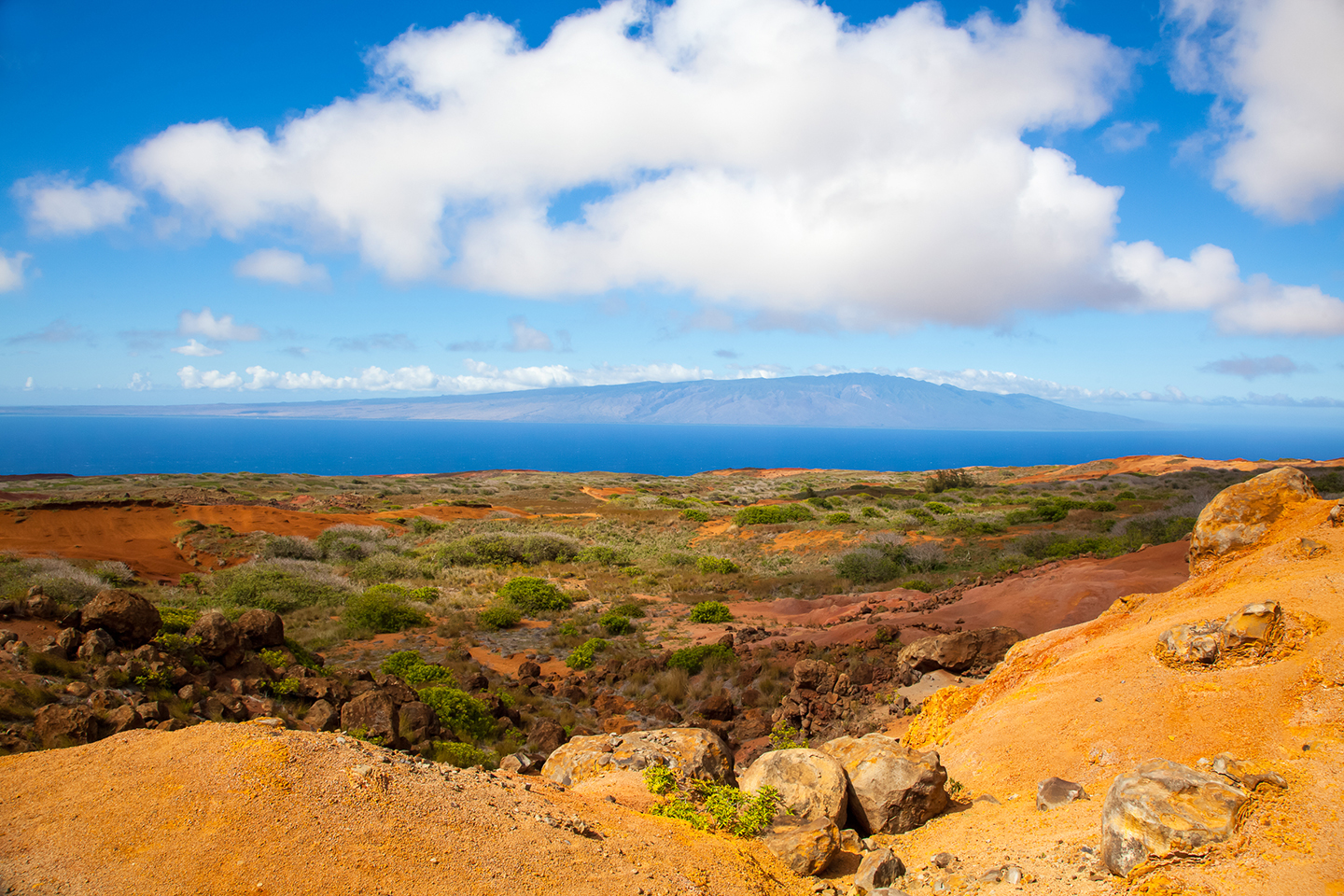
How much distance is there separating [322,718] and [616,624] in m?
9.22

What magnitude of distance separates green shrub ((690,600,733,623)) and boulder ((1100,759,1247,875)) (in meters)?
13.4

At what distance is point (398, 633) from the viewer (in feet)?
50.8

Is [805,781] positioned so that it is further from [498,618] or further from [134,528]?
[134,528]

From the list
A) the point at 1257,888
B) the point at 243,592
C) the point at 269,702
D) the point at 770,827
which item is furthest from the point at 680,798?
the point at 243,592

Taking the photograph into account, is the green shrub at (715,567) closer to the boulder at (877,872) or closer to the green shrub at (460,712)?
the green shrub at (460,712)

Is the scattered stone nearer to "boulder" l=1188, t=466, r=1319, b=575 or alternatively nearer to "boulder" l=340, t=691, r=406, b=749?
"boulder" l=340, t=691, r=406, b=749

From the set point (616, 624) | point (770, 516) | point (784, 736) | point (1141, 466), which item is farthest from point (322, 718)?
point (1141, 466)

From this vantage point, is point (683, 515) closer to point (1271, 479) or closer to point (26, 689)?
point (1271, 479)

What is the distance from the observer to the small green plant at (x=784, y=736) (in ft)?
28.5

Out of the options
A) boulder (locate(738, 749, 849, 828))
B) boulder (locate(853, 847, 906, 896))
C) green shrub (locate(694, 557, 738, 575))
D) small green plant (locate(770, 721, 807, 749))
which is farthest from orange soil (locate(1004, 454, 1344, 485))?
boulder (locate(853, 847, 906, 896))

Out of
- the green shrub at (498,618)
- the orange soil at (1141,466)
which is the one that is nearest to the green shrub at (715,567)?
the green shrub at (498,618)

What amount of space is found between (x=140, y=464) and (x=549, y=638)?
169 meters

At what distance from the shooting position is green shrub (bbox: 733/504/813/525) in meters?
31.9

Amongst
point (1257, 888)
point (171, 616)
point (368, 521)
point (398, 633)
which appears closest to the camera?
point (1257, 888)
